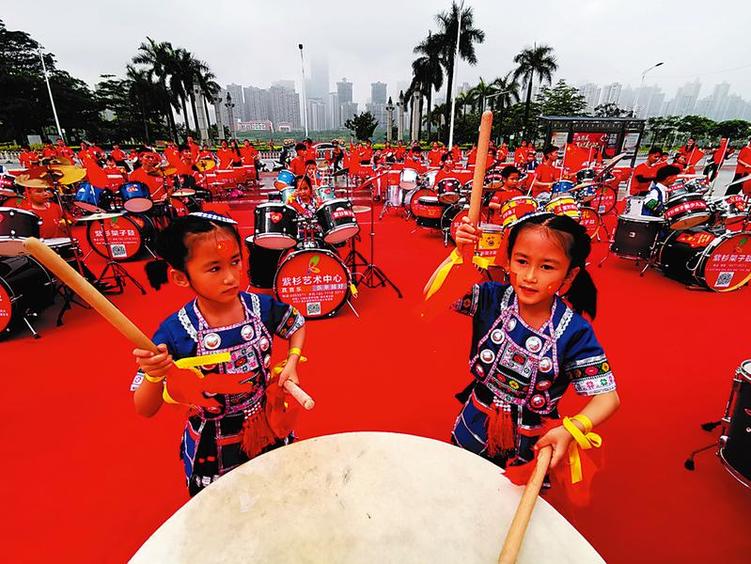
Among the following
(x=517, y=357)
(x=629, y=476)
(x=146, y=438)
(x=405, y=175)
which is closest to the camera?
(x=517, y=357)

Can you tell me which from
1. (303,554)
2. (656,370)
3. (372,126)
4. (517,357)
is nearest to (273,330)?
(303,554)

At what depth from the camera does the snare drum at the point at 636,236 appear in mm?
5543

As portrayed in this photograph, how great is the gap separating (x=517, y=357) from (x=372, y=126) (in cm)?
3631

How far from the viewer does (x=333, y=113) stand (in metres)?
94.9

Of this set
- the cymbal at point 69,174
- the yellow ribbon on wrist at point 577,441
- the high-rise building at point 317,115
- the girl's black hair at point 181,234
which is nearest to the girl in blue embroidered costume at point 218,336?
the girl's black hair at point 181,234

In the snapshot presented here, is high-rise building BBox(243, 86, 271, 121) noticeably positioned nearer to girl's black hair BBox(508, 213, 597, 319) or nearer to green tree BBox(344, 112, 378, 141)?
green tree BBox(344, 112, 378, 141)

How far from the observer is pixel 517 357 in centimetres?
150

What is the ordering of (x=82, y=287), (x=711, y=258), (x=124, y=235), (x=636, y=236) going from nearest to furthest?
(x=82, y=287) < (x=711, y=258) < (x=636, y=236) < (x=124, y=235)

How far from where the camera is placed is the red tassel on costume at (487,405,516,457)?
5.22 feet

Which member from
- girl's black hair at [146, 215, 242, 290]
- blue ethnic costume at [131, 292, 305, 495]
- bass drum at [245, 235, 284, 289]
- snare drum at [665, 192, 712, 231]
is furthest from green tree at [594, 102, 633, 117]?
girl's black hair at [146, 215, 242, 290]

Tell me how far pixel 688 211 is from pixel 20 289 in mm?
8201

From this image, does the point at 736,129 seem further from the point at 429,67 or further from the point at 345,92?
the point at 345,92

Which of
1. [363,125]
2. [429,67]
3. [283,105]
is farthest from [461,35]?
[283,105]

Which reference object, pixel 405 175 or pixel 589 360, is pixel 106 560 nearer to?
pixel 589 360
